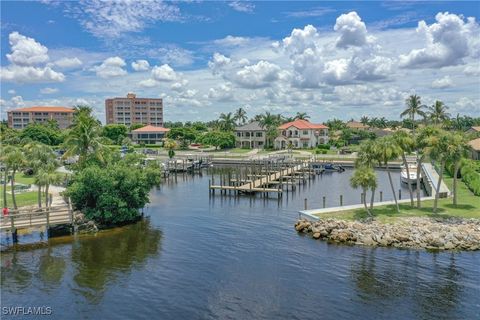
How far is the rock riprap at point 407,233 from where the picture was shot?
31797mm

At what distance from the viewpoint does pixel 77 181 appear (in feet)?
128

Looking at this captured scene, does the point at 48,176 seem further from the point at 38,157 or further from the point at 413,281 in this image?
the point at 413,281

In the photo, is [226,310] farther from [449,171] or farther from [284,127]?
[284,127]

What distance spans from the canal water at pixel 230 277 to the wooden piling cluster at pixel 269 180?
19.0m

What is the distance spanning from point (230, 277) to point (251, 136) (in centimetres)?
10191

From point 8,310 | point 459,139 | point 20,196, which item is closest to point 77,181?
point 20,196

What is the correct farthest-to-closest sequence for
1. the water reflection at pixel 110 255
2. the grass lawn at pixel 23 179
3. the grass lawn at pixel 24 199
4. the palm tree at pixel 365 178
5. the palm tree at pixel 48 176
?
the grass lawn at pixel 23 179, the grass lawn at pixel 24 199, the palm tree at pixel 48 176, the palm tree at pixel 365 178, the water reflection at pixel 110 255

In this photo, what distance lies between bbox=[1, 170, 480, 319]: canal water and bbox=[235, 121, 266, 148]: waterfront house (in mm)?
87459

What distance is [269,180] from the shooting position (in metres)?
66.2

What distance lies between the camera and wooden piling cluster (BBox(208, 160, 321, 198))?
2314 inches

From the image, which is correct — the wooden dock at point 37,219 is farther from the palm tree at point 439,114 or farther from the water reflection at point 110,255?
the palm tree at point 439,114

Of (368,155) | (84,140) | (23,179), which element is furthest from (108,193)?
(23,179)

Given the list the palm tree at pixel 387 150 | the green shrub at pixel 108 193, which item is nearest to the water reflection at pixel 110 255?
the green shrub at pixel 108 193

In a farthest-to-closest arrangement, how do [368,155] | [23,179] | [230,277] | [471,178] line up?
[23,179] → [471,178] → [368,155] → [230,277]
